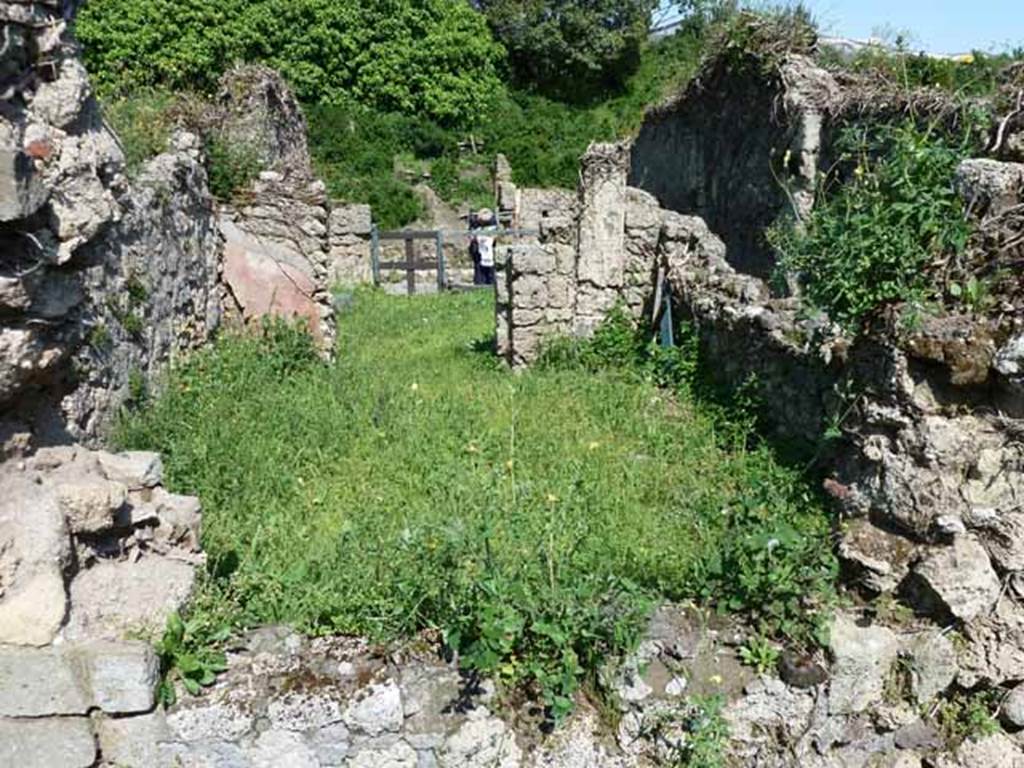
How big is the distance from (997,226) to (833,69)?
5.59m

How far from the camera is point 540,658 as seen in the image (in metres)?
2.98

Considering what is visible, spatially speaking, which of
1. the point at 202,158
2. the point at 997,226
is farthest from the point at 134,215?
the point at 997,226

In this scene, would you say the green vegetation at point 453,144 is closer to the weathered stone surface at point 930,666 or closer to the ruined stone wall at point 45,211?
the ruined stone wall at point 45,211

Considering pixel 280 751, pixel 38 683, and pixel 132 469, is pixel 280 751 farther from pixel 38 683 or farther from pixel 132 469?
pixel 132 469

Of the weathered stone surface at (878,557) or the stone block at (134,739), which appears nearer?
the stone block at (134,739)

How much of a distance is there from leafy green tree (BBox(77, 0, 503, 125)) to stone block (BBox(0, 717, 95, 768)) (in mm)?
24295

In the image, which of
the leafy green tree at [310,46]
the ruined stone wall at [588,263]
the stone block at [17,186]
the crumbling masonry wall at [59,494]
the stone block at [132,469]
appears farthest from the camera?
the leafy green tree at [310,46]

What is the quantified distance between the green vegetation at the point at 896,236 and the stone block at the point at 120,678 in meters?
3.16

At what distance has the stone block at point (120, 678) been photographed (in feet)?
8.97

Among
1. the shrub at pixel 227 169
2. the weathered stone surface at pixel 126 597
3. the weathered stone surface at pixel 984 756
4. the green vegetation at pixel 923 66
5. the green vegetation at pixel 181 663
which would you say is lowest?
the weathered stone surface at pixel 984 756

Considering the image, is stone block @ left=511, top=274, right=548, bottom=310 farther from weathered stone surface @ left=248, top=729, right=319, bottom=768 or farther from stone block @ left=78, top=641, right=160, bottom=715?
stone block @ left=78, top=641, right=160, bottom=715

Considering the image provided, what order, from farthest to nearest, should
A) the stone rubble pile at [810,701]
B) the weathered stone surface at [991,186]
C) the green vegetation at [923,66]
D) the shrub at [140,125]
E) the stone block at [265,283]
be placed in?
the stone block at [265,283], the green vegetation at [923,66], the shrub at [140,125], the weathered stone surface at [991,186], the stone rubble pile at [810,701]

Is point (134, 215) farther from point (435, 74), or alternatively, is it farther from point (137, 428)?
point (435, 74)

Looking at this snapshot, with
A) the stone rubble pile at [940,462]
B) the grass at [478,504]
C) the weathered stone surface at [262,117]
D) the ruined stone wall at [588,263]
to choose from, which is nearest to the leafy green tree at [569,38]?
the weathered stone surface at [262,117]
